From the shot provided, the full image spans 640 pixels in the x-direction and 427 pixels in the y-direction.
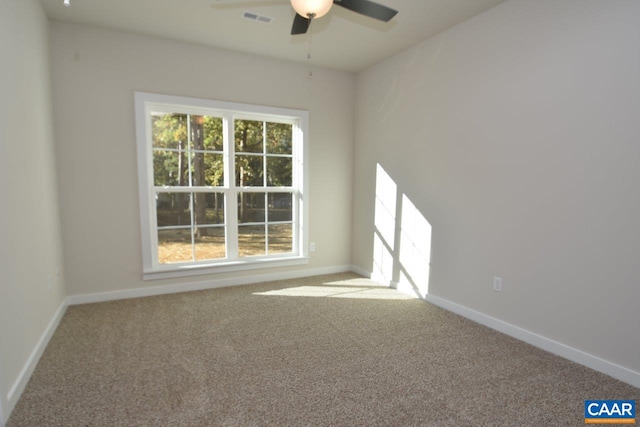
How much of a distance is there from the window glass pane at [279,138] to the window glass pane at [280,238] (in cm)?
97

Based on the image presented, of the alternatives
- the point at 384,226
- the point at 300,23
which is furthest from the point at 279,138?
the point at 300,23

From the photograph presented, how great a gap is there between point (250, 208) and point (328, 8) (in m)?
2.57

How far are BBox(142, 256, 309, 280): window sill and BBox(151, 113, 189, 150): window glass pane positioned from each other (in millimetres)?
1345

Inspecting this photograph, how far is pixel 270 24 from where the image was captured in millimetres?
3074

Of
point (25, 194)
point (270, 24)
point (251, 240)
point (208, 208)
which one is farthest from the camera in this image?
point (251, 240)

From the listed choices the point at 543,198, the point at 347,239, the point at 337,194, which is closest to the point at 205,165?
the point at 337,194

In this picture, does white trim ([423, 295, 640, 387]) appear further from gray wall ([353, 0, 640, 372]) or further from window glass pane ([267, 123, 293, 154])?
window glass pane ([267, 123, 293, 154])

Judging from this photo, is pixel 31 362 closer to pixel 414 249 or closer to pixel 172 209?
pixel 172 209

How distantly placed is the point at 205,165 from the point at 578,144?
3452 millimetres

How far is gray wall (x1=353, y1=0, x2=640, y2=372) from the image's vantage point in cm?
204

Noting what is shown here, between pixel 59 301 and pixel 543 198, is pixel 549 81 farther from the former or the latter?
pixel 59 301

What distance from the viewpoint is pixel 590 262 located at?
2.19 metres

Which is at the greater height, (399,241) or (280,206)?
(280,206)

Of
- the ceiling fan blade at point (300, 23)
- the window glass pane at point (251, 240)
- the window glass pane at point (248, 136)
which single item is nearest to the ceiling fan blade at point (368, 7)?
the ceiling fan blade at point (300, 23)
